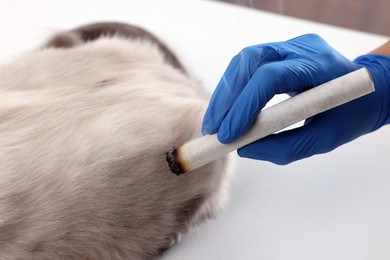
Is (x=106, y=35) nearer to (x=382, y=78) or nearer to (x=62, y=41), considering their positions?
(x=62, y=41)

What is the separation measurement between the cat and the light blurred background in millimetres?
475

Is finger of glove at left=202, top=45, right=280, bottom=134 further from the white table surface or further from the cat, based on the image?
the white table surface

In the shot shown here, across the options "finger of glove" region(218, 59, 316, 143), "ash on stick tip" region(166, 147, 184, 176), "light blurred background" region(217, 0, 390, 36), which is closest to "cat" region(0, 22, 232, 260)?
"ash on stick tip" region(166, 147, 184, 176)

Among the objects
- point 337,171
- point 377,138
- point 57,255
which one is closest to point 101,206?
point 57,255

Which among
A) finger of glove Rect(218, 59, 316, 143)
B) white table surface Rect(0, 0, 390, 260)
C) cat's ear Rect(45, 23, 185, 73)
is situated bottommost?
white table surface Rect(0, 0, 390, 260)

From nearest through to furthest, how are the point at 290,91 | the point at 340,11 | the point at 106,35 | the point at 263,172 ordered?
1. the point at 290,91
2. the point at 263,172
3. the point at 106,35
4. the point at 340,11

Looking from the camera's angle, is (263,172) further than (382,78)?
Yes

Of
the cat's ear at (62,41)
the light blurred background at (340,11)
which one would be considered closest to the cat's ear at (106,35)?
the cat's ear at (62,41)

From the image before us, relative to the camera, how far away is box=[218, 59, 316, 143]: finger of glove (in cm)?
94

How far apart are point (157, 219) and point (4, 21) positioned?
33.9 inches

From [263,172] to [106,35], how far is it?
0.53 metres

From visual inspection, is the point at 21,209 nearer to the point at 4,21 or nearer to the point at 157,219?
the point at 157,219

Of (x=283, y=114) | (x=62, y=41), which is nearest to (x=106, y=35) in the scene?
(x=62, y=41)

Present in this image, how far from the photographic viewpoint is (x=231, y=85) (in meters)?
1.02
